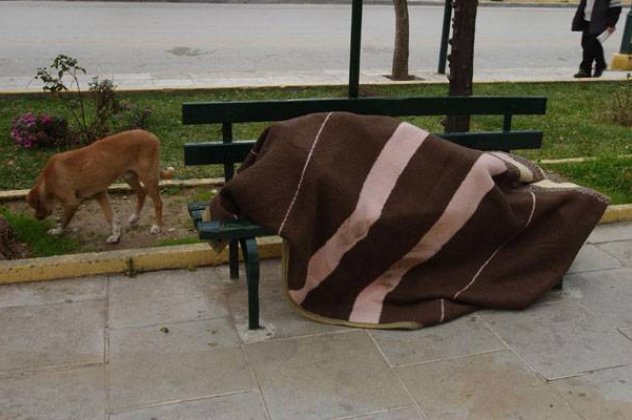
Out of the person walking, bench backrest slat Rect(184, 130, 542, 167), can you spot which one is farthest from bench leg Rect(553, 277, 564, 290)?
the person walking

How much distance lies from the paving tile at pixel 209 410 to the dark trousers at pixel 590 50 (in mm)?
9698

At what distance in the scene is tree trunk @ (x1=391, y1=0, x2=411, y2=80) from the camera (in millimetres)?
10125

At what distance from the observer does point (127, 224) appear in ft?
16.9

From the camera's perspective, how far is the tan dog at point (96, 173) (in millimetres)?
4637

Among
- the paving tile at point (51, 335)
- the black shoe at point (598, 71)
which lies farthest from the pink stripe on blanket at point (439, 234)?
the black shoe at point (598, 71)

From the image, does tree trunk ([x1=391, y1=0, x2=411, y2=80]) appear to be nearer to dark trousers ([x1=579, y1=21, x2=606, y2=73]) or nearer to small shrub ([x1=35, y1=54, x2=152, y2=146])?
dark trousers ([x1=579, y1=21, x2=606, y2=73])

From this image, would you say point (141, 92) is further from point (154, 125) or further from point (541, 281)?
point (541, 281)

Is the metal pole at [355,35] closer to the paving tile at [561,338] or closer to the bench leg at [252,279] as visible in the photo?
the bench leg at [252,279]

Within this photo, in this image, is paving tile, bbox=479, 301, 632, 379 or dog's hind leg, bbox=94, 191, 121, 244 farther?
dog's hind leg, bbox=94, 191, 121, 244

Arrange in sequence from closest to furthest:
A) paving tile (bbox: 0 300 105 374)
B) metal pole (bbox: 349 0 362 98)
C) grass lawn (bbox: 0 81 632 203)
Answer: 1. paving tile (bbox: 0 300 105 374)
2. metal pole (bbox: 349 0 362 98)
3. grass lawn (bbox: 0 81 632 203)

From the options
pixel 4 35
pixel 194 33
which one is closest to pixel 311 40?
pixel 194 33

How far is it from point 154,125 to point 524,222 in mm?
4541

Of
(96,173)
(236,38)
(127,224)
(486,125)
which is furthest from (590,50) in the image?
(96,173)

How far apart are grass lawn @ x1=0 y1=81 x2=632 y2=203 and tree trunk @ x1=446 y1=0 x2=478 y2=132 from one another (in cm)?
106
